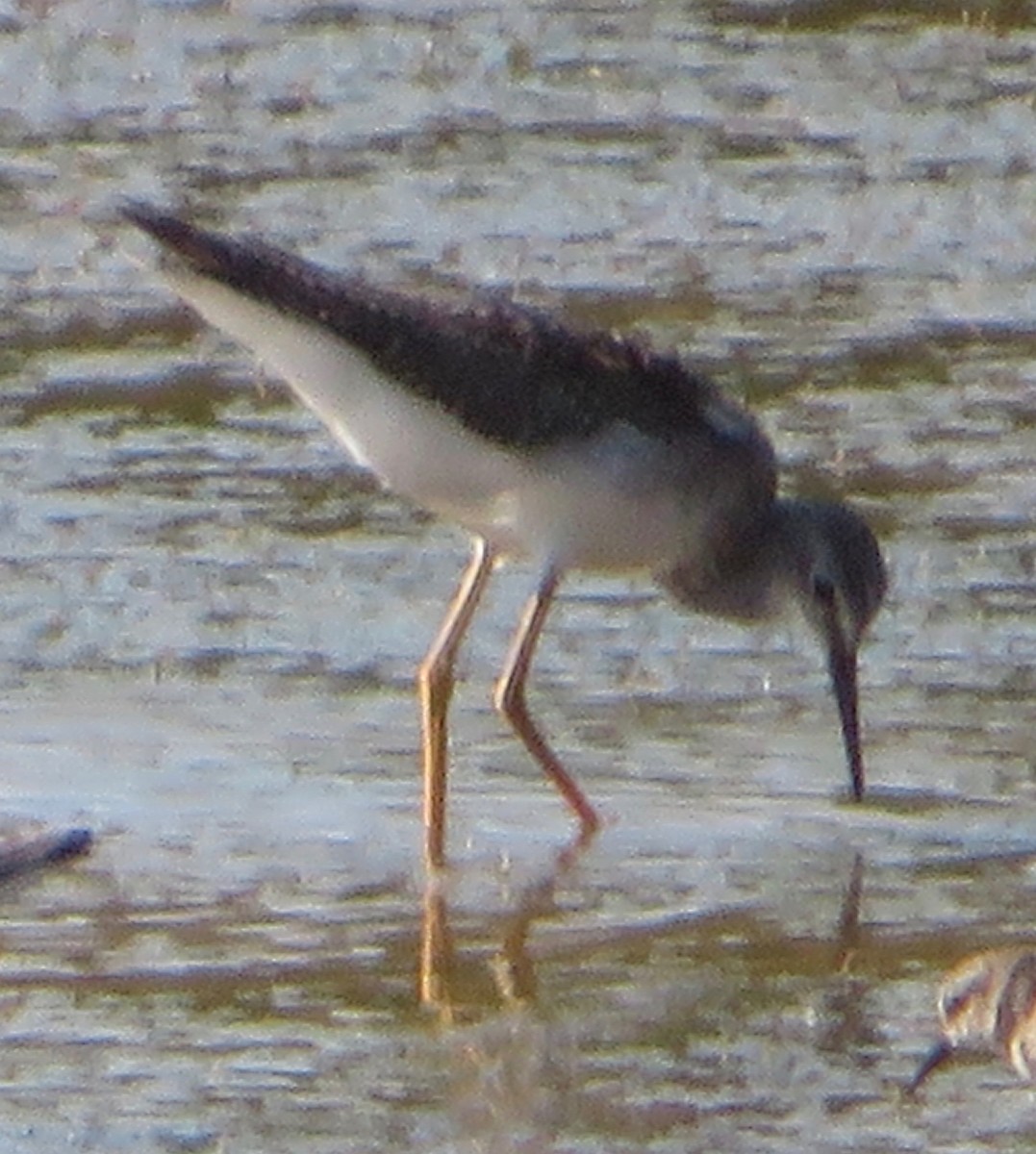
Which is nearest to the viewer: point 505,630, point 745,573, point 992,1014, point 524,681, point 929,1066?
point 992,1014

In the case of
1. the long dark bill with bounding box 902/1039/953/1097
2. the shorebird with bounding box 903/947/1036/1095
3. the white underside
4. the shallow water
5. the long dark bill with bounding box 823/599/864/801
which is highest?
the white underside

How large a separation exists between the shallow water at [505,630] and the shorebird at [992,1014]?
0.25ft

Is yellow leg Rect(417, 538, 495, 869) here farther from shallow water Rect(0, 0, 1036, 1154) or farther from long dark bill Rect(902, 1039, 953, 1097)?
long dark bill Rect(902, 1039, 953, 1097)

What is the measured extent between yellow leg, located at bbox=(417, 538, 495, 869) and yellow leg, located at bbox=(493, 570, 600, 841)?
11cm

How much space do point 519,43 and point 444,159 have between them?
1.18m

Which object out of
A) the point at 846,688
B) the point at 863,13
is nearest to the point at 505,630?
the point at 846,688

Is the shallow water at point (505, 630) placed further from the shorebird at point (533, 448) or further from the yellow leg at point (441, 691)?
the shorebird at point (533, 448)

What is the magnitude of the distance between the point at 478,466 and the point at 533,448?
4.5 inches

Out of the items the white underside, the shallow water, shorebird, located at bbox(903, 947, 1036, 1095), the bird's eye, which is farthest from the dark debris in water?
shorebird, located at bbox(903, 947, 1036, 1095)

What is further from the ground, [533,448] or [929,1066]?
[533,448]

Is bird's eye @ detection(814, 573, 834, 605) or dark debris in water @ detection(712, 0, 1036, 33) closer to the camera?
bird's eye @ detection(814, 573, 834, 605)

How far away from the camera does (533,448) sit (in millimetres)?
7297

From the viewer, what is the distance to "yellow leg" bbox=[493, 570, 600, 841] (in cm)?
722

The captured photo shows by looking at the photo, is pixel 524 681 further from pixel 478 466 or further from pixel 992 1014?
pixel 992 1014
